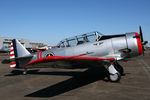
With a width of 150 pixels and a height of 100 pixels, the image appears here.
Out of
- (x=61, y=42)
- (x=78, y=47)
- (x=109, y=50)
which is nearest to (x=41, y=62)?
(x=61, y=42)

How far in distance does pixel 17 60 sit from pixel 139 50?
26.7ft

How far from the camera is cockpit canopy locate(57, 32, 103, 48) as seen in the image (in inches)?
322

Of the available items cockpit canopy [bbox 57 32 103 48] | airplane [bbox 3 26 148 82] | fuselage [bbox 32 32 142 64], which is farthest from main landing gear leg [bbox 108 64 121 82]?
cockpit canopy [bbox 57 32 103 48]

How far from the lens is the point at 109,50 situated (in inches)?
302

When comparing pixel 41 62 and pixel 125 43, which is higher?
pixel 125 43

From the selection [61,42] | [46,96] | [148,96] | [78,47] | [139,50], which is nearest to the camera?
[148,96]

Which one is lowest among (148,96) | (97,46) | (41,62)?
(148,96)

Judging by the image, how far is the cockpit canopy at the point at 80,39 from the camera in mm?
8191

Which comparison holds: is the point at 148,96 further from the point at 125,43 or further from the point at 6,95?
the point at 6,95

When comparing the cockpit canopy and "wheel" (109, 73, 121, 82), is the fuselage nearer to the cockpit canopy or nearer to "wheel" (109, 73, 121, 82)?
the cockpit canopy

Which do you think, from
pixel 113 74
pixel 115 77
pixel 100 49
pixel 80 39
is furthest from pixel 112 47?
pixel 80 39

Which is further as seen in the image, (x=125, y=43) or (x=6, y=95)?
(x=125, y=43)

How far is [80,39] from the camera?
845cm

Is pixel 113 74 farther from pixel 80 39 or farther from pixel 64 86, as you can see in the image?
pixel 80 39
